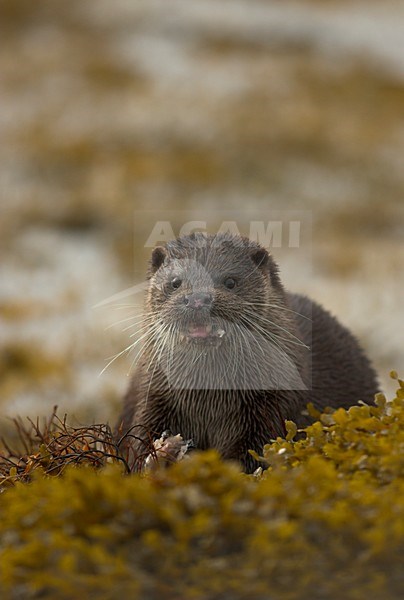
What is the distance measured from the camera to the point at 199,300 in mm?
6523

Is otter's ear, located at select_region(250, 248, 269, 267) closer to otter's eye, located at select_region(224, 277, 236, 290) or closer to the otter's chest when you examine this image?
otter's eye, located at select_region(224, 277, 236, 290)

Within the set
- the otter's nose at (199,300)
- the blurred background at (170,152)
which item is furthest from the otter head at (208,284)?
the blurred background at (170,152)

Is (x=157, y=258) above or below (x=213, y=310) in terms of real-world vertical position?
above

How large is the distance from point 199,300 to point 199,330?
22cm

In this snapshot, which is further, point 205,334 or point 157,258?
point 157,258

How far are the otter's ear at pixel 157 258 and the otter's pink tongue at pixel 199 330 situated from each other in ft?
3.23

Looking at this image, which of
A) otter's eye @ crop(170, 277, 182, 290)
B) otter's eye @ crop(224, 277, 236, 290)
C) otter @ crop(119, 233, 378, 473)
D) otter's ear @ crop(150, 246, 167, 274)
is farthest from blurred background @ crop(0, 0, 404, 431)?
otter's eye @ crop(224, 277, 236, 290)

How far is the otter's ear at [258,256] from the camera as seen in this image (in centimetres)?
715

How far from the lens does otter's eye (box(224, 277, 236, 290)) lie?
22.5 ft

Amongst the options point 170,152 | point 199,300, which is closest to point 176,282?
point 199,300

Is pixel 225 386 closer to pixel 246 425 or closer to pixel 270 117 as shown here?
pixel 246 425

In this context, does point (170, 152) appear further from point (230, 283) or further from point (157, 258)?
point (230, 283)

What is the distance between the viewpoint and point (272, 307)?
7.25 meters

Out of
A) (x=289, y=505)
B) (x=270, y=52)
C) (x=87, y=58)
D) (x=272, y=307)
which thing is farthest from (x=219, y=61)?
(x=289, y=505)
